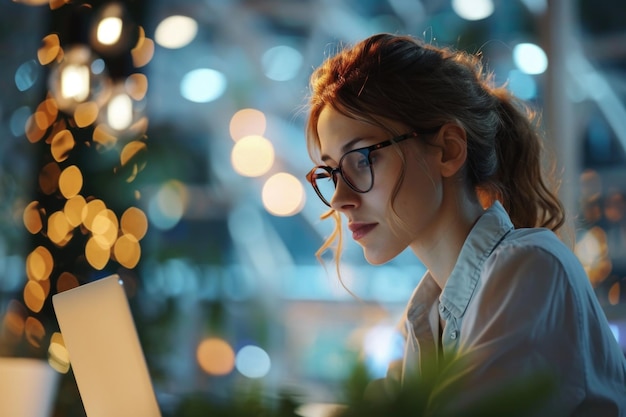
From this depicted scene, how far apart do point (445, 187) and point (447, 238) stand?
0.08m

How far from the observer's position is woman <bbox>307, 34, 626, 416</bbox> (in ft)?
3.05

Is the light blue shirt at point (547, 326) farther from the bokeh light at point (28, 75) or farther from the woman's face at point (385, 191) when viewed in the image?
the bokeh light at point (28, 75)

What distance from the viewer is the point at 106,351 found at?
77cm

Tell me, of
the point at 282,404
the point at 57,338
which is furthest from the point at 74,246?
the point at 282,404

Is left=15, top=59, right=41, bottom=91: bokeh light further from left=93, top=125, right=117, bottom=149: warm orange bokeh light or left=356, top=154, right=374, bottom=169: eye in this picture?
left=356, top=154, right=374, bottom=169: eye

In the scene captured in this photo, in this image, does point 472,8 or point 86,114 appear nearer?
point 86,114

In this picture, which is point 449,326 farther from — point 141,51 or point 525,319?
point 141,51

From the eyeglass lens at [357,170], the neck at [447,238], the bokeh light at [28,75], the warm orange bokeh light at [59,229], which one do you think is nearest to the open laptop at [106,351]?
the eyeglass lens at [357,170]

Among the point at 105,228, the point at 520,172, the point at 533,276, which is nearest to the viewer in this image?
the point at 533,276

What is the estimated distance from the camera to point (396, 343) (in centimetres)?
144

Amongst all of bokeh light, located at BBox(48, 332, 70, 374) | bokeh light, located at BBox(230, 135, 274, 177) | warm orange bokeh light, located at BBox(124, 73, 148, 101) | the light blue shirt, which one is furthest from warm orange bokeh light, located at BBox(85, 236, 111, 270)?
bokeh light, located at BBox(230, 135, 274, 177)

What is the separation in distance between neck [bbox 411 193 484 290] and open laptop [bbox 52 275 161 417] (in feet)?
1.78

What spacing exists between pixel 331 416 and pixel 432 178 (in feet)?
2.90

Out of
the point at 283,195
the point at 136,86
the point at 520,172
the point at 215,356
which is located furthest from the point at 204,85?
the point at 520,172
